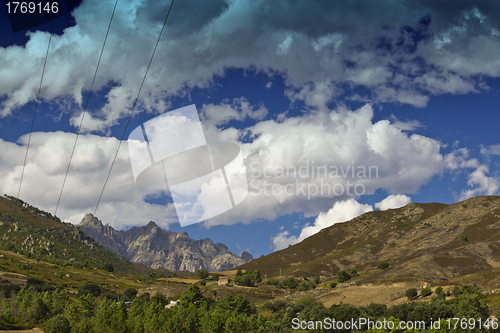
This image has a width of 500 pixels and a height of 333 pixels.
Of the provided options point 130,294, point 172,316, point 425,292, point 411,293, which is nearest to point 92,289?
point 130,294

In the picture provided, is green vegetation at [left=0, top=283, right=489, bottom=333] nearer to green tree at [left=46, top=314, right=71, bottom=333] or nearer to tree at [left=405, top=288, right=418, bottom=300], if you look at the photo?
green tree at [left=46, top=314, right=71, bottom=333]

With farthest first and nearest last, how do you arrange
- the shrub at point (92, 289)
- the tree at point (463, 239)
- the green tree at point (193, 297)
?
the tree at point (463, 239)
the shrub at point (92, 289)
the green tree at point (193, 297)

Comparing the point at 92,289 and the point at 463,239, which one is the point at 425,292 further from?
the point at 92,289

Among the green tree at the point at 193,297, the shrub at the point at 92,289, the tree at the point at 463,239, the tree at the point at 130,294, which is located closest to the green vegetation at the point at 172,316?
the green tree at the point at 193,297

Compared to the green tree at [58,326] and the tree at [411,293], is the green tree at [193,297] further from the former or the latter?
the tree at [411,293]

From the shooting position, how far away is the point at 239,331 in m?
55.0

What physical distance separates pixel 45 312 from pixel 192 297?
36.1m

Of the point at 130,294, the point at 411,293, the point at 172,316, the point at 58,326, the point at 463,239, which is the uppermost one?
the point at 463,239

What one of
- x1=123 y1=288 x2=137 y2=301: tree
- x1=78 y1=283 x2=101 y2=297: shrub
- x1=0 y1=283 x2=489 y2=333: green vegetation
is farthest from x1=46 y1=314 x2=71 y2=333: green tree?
x1=78 y1=283 x2=101 y2=297: shrub


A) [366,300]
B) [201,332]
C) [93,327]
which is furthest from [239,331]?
[366,300]

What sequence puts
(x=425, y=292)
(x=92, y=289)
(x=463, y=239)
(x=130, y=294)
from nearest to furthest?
1. (x=425, y=292)
2. (x=130, y=294)
3. (x=92, y=289)
4. (x=463, y=239)

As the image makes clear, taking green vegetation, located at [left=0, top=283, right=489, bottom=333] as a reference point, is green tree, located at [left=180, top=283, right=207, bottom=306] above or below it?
above

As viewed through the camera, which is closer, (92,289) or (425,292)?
(425,292)

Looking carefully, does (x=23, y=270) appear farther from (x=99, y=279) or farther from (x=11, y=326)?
(x=11, y=326)
